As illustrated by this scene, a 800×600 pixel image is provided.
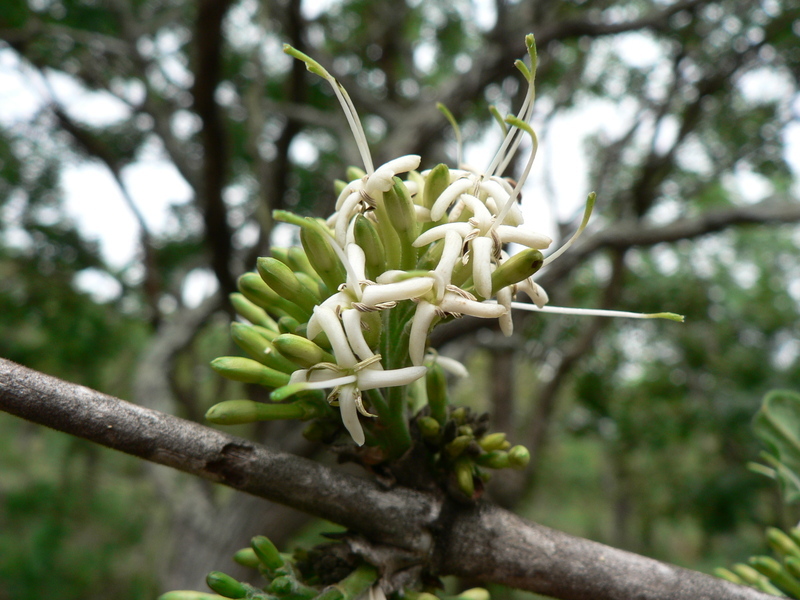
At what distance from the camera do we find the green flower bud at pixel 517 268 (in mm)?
614

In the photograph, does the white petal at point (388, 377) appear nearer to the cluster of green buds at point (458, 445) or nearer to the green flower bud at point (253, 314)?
the cluster of green buds at point (458, 445)

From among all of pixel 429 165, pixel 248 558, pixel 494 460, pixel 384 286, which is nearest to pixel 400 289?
pixel 384 286

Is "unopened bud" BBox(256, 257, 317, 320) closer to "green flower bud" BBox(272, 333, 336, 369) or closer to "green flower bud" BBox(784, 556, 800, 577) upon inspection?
"green flower bud" BBox(272, 333, 336, 369)

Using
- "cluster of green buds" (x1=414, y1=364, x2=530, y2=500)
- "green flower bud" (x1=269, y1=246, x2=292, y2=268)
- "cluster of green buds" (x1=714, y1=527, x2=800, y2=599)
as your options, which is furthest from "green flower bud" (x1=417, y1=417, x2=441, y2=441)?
"cluster of green buds" (x1=714, y1=527, x2=800, y2=599)

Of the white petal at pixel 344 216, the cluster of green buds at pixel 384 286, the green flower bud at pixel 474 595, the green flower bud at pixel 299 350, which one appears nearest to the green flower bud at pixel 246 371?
the cluster of green buds at pixel 384 286

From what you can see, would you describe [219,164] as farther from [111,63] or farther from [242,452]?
[242,452]

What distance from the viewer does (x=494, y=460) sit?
2.71 feet

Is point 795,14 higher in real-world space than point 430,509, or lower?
higher

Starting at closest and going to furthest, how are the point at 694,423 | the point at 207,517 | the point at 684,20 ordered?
the point at 207,517 < the point at 684,20 < the point at 694,423

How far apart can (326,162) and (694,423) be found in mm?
4821

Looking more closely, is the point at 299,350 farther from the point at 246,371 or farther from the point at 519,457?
the point at 519,457

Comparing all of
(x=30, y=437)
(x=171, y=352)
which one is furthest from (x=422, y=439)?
(x=30, y=437)

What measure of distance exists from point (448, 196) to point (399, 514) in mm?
432

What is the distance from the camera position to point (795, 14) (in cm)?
375
